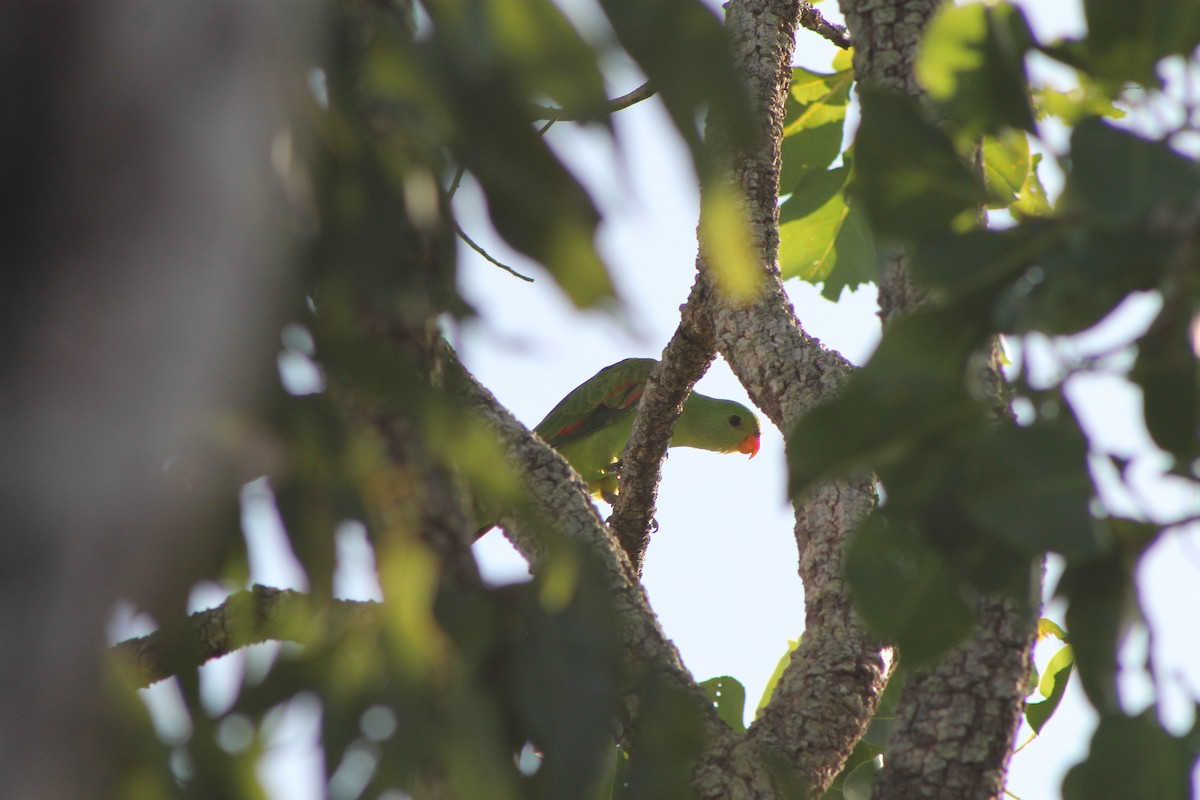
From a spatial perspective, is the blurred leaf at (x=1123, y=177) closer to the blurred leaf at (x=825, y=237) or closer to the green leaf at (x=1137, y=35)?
the green leaf at (x=1137, y=35)

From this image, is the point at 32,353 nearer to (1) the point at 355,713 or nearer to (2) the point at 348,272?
(2) the point at 348,272

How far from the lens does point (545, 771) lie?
77cm

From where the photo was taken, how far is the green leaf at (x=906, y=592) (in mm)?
972

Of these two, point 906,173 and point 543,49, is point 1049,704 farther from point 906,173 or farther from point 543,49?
point 543,49

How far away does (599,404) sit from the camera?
5.47 meters

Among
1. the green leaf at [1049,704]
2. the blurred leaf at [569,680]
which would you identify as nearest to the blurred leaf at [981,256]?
the blurred leaf at [569,680]

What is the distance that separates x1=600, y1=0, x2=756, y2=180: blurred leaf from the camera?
677 mm

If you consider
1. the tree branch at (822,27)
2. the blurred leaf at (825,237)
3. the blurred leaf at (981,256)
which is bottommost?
the blurred leaf at (981,256)

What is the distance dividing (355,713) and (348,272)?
35 centimetres

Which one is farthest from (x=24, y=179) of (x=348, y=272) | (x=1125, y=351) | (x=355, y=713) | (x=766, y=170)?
(x=766, y=170)

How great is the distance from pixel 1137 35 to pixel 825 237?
7.72 ft

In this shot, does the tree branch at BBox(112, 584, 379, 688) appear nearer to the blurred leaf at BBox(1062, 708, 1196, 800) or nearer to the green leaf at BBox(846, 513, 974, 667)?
the green leaf at BBox(846, 513, 974, 667)

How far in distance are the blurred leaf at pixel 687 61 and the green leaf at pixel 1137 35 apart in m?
0.33

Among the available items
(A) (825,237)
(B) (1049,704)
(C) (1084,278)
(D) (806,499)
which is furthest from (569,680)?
(A) (825,237)
